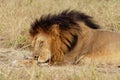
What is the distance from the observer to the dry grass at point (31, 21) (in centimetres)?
506

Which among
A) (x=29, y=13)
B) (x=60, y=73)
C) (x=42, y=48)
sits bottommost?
(x=60, y=73)

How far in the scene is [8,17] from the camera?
8.75 metres

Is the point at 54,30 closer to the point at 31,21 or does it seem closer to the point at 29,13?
the point at 31,21

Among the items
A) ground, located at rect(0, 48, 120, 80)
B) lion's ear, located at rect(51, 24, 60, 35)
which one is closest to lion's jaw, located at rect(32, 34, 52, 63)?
lion's ear, located at rect(51, 24, 60, 35)

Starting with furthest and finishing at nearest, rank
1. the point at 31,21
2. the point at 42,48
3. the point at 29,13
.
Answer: the point at 29,13 < the point at 31,21 < the point at 42,48

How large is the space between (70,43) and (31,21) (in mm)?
2452

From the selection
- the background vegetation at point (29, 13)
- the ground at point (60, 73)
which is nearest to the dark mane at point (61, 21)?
the ground at point (60, 73)

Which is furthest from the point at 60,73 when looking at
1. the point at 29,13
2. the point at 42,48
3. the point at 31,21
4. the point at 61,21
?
the point at 29,13

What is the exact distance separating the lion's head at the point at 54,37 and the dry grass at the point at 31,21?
0.35m

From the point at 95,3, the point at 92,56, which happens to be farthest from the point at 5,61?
the point at 95,3

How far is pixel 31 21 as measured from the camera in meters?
8.59

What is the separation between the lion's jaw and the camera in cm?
611

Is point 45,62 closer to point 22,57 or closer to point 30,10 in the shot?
point 22,57

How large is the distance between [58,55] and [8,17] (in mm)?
2770
